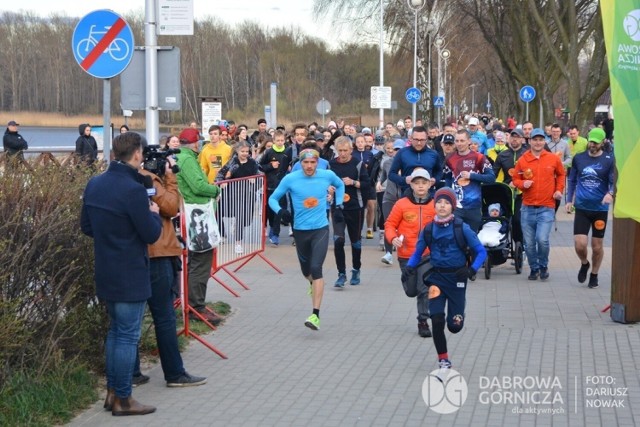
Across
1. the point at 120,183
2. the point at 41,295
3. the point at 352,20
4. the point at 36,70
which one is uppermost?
the point at 352,20

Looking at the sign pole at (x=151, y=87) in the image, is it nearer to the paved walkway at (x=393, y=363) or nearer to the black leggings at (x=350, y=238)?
the paved walkway at (x=393, y=363)

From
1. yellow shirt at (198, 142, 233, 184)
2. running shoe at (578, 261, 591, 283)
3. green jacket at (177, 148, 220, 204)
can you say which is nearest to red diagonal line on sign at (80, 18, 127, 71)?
green jacket at (177, 148, 220, 204)

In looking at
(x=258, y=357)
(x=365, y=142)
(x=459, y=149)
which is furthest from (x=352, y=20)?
(x=258, y=357)

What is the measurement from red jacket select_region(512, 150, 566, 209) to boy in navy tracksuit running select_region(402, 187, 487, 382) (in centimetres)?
529

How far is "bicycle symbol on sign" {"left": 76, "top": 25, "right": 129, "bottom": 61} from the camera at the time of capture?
973 cm

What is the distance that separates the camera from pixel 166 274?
24.9ft

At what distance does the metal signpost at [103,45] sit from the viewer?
383 inches

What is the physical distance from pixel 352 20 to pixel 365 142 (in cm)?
3698

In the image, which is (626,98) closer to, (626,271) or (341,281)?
(626,271)

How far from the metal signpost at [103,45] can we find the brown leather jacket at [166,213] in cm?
216

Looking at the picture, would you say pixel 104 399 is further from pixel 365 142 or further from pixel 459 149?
pixel 365 142

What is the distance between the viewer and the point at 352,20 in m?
52.5

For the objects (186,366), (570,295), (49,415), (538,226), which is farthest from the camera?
(538,226)

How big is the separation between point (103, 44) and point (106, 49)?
0.07 metres
